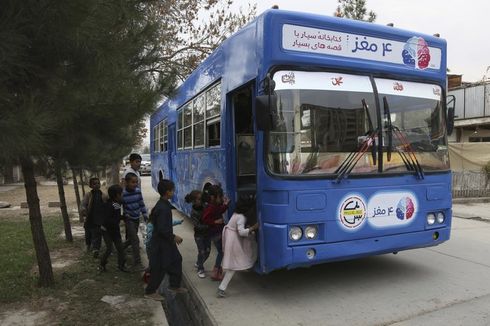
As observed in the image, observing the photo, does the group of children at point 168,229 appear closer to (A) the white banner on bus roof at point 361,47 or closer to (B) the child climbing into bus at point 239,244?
(B) the child climbing into bus at point 239,244

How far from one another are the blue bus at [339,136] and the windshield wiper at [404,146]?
13 millimetres

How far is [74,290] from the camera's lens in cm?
543

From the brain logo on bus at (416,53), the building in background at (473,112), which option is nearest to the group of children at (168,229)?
the brain logo on bus at (416,53)

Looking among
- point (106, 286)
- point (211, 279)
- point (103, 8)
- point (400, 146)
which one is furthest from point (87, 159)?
Result: point (400, 146)

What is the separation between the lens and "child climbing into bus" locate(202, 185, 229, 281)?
18.4ft

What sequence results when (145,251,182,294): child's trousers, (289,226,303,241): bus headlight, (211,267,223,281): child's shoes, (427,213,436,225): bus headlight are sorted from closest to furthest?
1. (289,226,303,241): bus headlight
2. (145,251,182,294): child's trousers
3. (427,213,436,225): bus headlight
4. (211,267,223,281): child's shoes

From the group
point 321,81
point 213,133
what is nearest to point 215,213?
point 213,133

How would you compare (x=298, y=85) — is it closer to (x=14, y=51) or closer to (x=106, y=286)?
(x=14, y=51)

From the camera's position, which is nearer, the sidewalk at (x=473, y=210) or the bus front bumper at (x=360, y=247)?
the bus front bumper at (x=360, y=247)

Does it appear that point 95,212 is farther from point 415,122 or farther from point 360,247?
point 415,122

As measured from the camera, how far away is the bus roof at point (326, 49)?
482cm

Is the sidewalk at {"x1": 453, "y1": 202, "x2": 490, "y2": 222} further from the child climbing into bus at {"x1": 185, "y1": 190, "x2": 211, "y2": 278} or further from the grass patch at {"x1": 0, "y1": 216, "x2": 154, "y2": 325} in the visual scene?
the grass patch at {"x1": 0, "y1": 216, "x2": 154, "y2": 325}

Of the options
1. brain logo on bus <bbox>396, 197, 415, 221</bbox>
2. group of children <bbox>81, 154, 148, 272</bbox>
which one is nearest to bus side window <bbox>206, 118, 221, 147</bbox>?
group of children <bbox>81, 154, 148, 272</bbox>

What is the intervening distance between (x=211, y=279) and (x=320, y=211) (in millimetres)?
2017
